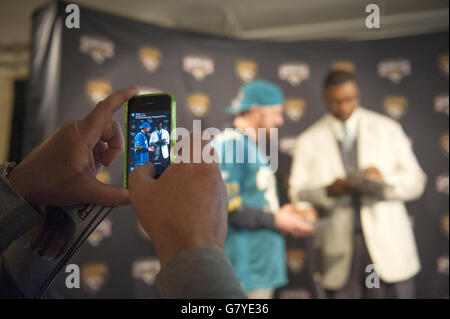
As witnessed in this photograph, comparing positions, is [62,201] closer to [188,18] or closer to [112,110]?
[112,110]

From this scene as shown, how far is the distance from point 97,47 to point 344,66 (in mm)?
1299

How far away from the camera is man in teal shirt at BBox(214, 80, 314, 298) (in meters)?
1.59

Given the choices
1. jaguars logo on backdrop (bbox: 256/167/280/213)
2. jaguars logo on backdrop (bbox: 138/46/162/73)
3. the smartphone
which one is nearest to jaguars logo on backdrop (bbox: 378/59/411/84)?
jaguars logo on backdrop (bbox: 256/167/280/213)

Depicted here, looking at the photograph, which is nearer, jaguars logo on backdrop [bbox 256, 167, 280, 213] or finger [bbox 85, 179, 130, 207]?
finger [bbox 85, 179, 130, 207]

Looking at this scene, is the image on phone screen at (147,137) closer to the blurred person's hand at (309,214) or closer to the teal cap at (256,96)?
the teal cap at (256,96)

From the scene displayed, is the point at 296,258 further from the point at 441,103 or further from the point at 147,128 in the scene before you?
the point at 147,128

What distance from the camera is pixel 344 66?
2018 millimetres

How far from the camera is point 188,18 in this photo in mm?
2340

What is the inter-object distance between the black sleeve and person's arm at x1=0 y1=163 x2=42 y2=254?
125 centimetres

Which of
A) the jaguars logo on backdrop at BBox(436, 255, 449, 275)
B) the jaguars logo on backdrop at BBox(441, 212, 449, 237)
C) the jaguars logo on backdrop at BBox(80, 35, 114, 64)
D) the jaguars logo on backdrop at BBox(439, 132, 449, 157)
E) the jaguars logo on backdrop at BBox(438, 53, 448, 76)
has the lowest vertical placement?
the jaguars logo on backdrop at BBox(436, 255, 449, 275)

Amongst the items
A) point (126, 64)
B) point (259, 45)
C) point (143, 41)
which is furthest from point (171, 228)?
point (259, 45)

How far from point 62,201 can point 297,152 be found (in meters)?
1.64

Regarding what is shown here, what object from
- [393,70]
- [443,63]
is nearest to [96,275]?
[393,70]

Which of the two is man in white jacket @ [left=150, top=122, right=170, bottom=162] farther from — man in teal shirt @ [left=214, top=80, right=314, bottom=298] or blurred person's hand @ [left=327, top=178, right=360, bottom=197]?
blurred person's hand @ [left=327, top=178, right=360, bottom=197]
